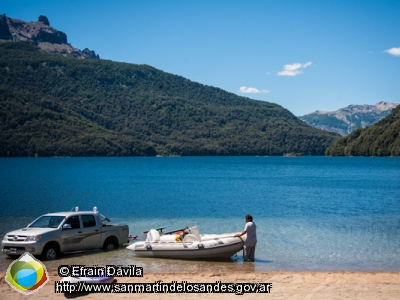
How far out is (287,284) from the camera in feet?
43.1

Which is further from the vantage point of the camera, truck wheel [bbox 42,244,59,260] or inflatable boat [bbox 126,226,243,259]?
inflatable boat [bbox 126,226,243,259]

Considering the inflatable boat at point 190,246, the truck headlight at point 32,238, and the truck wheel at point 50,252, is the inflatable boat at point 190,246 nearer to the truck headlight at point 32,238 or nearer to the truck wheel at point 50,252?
the truck wheel at point 50,252

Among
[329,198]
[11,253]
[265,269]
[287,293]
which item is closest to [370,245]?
[265,269]

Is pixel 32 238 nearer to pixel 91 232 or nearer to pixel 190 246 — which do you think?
pixel 91 232

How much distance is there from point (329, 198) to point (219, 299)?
37.2m

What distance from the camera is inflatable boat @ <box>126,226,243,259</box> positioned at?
1736cm

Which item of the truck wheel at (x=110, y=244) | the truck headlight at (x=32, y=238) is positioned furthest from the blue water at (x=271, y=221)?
the truck headlight at (x=32, y=238)

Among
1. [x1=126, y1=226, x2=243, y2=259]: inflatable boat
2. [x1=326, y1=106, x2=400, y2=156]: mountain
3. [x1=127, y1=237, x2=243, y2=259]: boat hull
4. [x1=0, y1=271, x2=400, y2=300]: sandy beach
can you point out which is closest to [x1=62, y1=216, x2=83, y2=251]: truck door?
[x1=126, y1=226, x2=243, y2=259]: inflatable boat

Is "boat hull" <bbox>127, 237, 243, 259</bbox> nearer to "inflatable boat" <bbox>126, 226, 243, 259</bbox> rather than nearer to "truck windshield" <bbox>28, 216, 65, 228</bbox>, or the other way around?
"inflatable boat" <bbox>126, 226, 243, 259</bbox>

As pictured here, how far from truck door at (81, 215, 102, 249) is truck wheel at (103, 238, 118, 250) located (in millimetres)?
431

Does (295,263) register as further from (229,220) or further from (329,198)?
(329,198)

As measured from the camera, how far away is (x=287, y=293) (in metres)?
12.0

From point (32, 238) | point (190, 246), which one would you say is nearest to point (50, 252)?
point (32, 238)

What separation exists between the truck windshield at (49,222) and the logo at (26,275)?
5090mm
